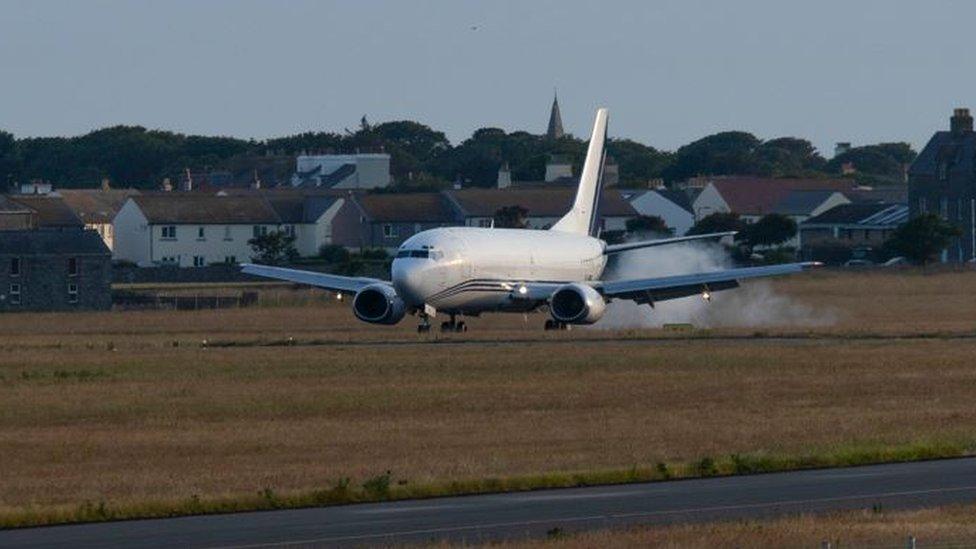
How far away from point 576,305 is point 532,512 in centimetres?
4126

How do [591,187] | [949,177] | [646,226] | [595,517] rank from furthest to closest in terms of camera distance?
[949,177]
[646,226]
[591,187]
[595,517]

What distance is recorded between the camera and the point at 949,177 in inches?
5669

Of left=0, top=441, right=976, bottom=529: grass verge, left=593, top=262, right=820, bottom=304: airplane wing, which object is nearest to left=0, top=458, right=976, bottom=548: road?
left=0, top=441, right=976, bottom=529: grass verge

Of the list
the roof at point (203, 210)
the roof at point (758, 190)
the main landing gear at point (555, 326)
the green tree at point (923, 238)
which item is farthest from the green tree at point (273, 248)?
the main landing gear at point (555, 326)

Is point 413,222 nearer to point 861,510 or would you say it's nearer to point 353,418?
point 353,418

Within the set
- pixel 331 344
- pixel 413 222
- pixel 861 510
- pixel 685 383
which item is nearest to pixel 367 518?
pixel 861 510

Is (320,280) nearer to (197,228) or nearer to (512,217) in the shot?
(512,217)

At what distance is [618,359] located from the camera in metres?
53.8

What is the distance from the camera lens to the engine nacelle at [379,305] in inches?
2731

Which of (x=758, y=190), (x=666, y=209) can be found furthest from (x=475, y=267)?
(x=758, y=190)

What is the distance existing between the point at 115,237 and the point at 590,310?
286ft

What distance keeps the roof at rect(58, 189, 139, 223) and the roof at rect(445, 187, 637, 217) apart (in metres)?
25.9

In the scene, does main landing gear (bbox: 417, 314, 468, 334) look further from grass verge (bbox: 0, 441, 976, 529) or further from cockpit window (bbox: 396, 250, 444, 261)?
grass verge (bbox: 0, 441, 976, 529)

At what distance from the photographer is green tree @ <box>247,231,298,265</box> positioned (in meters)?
139
